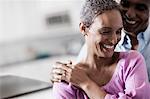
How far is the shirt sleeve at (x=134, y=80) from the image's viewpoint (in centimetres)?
109

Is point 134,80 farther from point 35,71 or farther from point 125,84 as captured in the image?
point 35,71

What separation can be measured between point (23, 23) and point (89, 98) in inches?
66.4

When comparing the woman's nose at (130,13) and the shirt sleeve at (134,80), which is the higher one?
the woman's nose at (130,13)

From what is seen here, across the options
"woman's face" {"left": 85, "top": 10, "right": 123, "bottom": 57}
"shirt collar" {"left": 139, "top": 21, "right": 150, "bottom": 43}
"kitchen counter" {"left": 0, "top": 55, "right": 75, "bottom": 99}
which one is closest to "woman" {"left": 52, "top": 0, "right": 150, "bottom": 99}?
"woman's face" {"left": 85, "top": 10, "right": 123, "bottom": 57}

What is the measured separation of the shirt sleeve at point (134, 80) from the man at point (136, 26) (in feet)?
0.80

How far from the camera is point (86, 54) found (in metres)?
1.25

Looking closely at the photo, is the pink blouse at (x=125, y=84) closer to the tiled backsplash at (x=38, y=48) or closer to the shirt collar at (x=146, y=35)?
the shirt collar at (x=146, y=35)

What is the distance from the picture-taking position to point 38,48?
112 inches

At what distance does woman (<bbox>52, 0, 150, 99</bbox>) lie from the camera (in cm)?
112

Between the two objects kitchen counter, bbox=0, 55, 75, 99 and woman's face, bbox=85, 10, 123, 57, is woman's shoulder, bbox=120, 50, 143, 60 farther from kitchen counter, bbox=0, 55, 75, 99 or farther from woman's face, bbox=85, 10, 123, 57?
kitchen counter, bbox=0, 55, 75, 99

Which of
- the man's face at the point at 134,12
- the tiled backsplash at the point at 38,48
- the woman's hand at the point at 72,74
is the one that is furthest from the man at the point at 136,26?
the tiled backsplash at the point at 38,48

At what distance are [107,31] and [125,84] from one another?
214 mm

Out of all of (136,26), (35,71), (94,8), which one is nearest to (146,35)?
(136,26)

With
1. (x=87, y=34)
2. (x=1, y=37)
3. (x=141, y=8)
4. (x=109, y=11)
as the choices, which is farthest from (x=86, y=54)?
(x=1, y=37)
